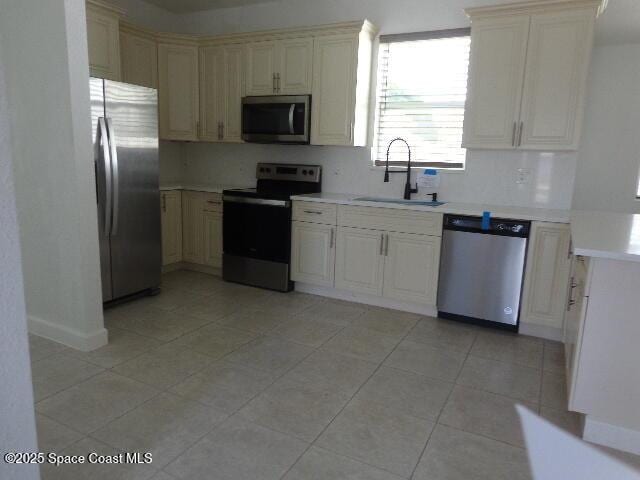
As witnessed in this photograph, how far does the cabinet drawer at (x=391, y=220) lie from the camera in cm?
343

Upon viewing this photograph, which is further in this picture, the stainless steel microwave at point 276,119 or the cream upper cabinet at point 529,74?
the stainless steel microwave at point 276,119

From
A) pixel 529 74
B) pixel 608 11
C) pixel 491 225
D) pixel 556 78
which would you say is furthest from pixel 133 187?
pixel 608 11

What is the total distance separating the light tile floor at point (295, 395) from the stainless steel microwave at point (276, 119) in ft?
5.37

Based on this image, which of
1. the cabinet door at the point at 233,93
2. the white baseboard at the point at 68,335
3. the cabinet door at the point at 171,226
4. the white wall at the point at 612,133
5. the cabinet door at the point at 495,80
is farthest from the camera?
the white wall at the point at 612,133

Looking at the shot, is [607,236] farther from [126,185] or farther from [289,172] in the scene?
[126,185]

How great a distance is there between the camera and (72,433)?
196 centimetres

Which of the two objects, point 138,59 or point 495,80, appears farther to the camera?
point 138,59

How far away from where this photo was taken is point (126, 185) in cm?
339

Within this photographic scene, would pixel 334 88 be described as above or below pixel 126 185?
above

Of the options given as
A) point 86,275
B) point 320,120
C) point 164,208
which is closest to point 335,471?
point 86,275

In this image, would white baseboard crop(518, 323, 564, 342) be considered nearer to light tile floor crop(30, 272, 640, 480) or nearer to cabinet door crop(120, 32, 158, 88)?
light tile floor crop(30, 272, 640, 480)

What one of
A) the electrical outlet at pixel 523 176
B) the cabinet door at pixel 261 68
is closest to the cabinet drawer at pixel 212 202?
the cabinet door at pixel 261 68

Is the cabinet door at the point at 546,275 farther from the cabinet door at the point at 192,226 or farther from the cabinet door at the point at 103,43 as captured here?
the cabinet door at the point at 103,43

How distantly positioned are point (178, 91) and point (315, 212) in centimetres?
200
